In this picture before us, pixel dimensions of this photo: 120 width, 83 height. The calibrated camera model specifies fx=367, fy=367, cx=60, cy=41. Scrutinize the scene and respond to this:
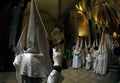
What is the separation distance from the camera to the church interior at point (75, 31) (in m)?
5.16

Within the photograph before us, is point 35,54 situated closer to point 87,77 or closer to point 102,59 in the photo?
point 87,77

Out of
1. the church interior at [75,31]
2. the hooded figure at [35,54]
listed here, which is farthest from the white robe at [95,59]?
the hooded figure at [35,54]

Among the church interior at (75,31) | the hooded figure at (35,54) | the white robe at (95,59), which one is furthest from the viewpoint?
the white robe at (95,59)

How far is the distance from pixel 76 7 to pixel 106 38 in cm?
62

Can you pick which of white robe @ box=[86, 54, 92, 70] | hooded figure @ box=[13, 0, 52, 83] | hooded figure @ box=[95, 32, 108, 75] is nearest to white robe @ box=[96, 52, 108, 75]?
hooded figure @ box=[95, 32, 108, 75]

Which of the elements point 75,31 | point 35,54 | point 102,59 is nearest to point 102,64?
point 102,59

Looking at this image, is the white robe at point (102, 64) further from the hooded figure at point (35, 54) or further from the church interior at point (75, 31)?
the hooded figure at point (35, 54)

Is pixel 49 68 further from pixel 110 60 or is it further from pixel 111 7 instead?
pixel 111 7

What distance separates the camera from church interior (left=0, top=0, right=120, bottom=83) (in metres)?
5.16

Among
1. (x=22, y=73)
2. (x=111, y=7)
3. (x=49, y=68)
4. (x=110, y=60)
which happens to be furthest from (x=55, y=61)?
(x=111, y=7)

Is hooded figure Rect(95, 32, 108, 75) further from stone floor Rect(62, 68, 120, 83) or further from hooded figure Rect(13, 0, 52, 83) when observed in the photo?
hooded figure Rect(13, 0, 52, 83)

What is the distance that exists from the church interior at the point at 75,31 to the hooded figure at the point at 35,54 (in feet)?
0.06

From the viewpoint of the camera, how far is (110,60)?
5242 mm

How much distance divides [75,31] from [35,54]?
27.3 inches
